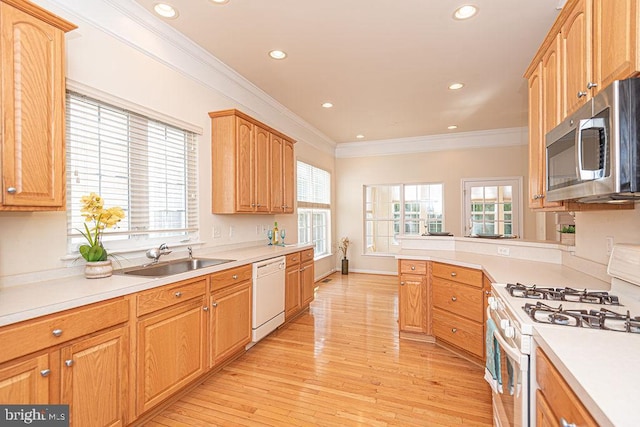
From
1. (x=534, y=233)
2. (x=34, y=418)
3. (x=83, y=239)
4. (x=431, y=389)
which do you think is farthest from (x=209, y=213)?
(x=534, y=233)

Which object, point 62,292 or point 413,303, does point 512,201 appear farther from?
point 62,292

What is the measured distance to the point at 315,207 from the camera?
622cm

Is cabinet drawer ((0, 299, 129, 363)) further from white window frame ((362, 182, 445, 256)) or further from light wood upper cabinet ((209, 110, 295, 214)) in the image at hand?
white window frame ((362, 182, 445, 256))

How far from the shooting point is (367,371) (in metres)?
2.72

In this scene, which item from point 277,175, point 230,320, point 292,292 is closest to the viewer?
point 230,320

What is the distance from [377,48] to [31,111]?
2681mm

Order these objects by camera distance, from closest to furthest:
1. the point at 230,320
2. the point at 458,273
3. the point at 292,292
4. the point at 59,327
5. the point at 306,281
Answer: the point at 59,327, the point at 230,320, the point at 458,273, the point at 292,292, the point at 306,281

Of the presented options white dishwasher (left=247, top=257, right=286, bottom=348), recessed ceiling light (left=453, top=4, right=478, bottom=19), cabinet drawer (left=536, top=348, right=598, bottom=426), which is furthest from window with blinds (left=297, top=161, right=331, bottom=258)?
cabinet drawer (left=536, top=348, right=598, bottom=426)

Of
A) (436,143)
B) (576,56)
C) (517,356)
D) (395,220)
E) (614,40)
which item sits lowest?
(517,356)

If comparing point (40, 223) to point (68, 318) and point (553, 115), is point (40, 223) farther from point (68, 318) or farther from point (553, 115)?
point (553, 115)

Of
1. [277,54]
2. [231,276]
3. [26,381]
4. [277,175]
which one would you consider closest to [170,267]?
[231,276]

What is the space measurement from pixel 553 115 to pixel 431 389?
2.08 metres

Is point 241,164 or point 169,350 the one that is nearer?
point 169,350

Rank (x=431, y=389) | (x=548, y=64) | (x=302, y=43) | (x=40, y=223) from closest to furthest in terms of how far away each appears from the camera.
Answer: (x=40, y=223)
(x=548, y=64)
(x=431, y=389)
(x=302, y=43)
